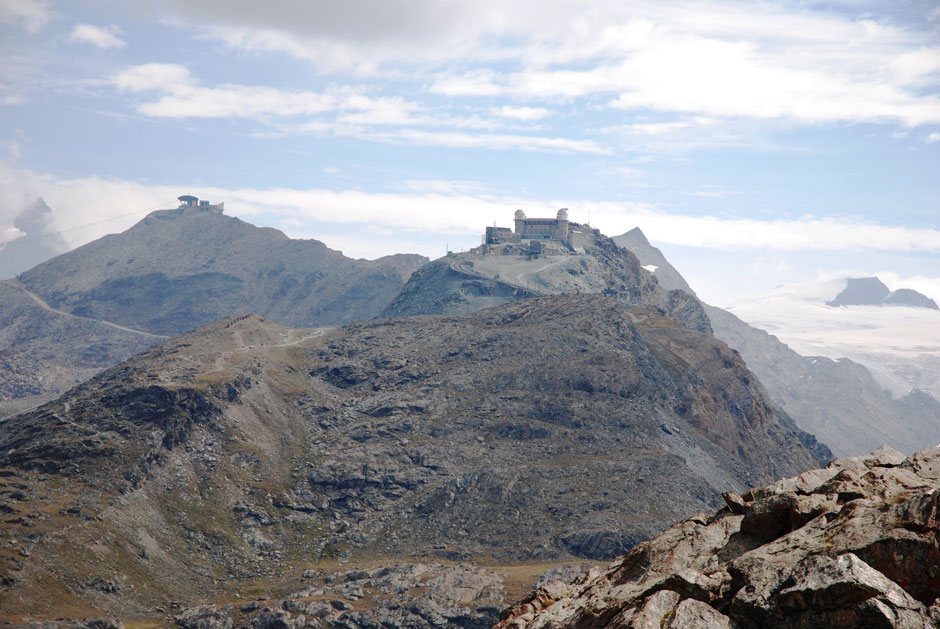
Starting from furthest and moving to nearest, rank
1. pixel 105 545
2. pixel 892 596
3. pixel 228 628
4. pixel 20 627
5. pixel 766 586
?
pixel 105 545, pixel 228 628, pixel 20 627, pixel 766 586, pixel 892 596

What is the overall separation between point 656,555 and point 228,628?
5818 inches

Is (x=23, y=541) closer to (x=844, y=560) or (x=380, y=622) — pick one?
(x=380, y=622)

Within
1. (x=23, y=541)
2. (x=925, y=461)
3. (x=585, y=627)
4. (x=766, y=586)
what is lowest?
(x=23, y=541)

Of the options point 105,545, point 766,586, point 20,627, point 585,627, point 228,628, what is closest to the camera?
point 766,586

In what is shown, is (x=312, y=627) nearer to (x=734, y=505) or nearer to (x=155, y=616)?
(x=155, y=616)

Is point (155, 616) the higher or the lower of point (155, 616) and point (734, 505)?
the lower

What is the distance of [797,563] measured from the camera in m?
38.8

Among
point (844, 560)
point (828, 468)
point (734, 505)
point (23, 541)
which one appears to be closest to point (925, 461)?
point (828, 468)

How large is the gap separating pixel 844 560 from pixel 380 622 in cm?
15953

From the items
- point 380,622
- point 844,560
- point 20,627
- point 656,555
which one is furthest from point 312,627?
point 844,560

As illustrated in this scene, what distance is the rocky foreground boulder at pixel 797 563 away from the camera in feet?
119

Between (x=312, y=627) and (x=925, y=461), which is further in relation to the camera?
(x=312, y=627)

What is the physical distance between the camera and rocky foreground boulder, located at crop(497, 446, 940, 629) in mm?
36188

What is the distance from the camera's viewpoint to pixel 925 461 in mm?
47000
